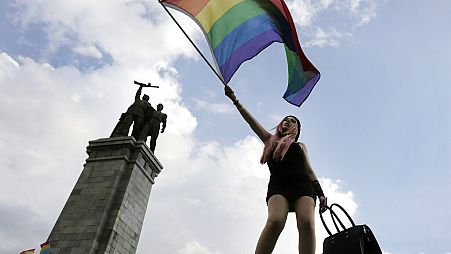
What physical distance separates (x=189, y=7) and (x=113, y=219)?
9121 millimetres

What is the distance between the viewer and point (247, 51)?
5.09 m

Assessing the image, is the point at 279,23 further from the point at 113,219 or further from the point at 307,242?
the point at 113,219

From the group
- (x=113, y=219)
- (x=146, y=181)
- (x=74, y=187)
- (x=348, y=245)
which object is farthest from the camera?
(x=146, y=181)

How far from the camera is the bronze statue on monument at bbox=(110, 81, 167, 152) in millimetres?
15477

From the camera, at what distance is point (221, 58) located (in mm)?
4840

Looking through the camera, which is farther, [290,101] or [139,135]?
[139,135]

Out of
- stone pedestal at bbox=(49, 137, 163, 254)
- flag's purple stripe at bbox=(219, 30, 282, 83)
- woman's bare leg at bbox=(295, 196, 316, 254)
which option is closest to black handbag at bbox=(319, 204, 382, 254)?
woman's bare leg at bbox=(295, 196, 316, 254)

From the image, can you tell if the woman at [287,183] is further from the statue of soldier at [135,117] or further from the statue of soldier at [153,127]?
the statue of soldier at [135,117]

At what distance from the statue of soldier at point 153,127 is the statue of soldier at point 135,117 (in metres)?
0.18

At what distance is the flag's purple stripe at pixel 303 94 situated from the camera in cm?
523

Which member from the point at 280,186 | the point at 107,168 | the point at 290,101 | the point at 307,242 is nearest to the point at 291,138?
the point at 280,186

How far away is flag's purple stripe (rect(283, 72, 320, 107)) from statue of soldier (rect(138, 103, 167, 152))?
1085 cm

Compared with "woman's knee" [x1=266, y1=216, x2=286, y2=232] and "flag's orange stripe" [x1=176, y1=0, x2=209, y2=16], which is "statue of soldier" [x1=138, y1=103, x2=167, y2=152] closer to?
"flag's orange stripe" [x1=176, y1=0, x2=209, y2=16]

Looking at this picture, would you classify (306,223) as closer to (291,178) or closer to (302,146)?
(291,178)
